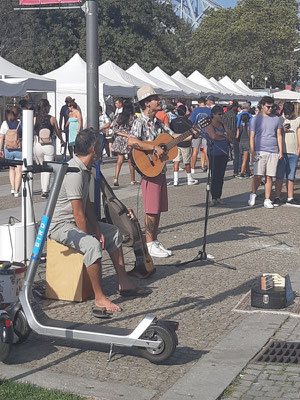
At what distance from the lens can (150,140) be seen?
8.70 metres

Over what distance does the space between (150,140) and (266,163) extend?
189 inches

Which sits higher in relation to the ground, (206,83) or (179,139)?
(206,83)

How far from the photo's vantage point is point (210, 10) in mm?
83938

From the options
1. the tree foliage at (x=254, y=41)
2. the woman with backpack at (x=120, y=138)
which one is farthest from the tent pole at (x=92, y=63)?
the tree foliage at (x=254, y=41)

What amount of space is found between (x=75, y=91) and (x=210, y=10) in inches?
2377

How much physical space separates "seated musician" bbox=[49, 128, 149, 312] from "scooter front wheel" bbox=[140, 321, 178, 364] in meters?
1.16

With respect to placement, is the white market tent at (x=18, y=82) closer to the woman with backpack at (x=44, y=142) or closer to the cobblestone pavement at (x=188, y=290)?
the woman with backpack at (x=44, y=142)

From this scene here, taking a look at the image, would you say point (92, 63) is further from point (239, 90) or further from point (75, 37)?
point (75, 37)

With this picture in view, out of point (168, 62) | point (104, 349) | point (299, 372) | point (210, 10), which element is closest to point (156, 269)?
point (104, 349)

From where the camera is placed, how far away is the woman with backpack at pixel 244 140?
1873 cm

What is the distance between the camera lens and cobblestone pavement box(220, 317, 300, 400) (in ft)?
15.5

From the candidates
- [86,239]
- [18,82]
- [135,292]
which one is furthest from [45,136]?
[86,239]

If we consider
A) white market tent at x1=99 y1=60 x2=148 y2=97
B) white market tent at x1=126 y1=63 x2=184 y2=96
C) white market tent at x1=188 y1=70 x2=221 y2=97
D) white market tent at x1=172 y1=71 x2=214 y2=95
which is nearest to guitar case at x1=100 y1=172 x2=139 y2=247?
white market tent at x1=99 y1=60 x2=148 y2=97

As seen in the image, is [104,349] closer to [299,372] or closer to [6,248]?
[299,372]
